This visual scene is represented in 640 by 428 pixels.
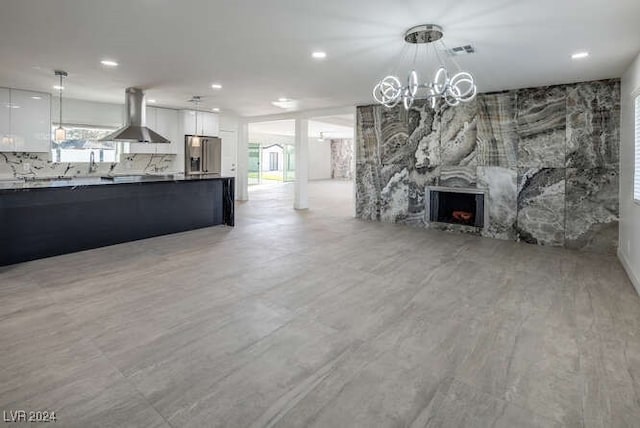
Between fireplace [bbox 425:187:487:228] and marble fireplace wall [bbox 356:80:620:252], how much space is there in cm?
12

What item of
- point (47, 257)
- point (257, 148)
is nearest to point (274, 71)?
point (47, 257)

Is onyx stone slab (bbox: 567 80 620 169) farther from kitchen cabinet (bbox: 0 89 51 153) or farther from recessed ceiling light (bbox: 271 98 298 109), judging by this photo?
kitchen cabinet (bbox: 0 89 51 153)

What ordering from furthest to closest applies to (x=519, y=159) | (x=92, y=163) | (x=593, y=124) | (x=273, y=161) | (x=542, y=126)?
(x=273, y=161) → (x=92, y=163) → (x=519, y=159) → (x=542, y=126) → (x=593, y=124)

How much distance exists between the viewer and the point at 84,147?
7.70 metres

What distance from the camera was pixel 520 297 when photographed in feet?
11.8

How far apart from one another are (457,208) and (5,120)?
8.33 meters

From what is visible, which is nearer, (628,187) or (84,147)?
(628,187)

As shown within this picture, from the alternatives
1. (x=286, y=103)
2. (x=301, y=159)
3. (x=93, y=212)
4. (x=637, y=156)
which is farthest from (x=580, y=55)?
(x=93, y=212)

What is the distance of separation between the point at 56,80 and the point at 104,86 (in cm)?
66

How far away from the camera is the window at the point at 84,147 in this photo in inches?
292

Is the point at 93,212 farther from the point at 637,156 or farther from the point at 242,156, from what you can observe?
the point at 637,156

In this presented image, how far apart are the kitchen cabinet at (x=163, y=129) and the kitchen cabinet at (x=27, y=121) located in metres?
1.65

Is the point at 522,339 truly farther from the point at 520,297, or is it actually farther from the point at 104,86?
the point at 104,86
